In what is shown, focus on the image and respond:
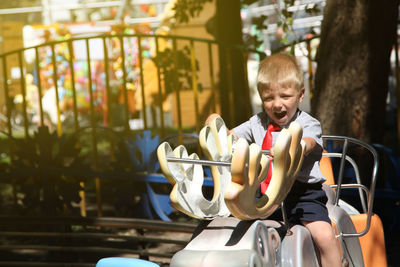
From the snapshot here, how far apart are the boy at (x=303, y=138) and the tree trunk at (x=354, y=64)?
211 centimetres

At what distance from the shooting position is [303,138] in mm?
2336

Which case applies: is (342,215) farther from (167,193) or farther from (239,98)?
(239,98)

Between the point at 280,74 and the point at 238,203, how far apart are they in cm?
65

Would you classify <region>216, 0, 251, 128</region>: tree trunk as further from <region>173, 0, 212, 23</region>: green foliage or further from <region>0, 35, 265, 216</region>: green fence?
<region>173, 0, 212, 23</region>: green foliage

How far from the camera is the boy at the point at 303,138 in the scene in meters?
2.30

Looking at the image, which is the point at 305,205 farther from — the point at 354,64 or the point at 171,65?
the point at 171,65

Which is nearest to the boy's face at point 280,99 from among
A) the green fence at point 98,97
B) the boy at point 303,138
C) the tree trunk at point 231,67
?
the boy at point 303,138

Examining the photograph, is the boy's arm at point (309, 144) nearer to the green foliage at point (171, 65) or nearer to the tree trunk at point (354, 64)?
the tree trunk at point (354, 64)

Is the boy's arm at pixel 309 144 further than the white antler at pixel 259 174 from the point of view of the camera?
Yes

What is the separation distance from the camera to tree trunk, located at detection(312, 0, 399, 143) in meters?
4.45

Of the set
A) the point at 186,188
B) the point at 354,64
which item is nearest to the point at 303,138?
the point at 186,188

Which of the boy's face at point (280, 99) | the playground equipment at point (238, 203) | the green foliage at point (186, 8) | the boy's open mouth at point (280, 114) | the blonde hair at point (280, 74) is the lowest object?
the playground equipment at point (238, 203)

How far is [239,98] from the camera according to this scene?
17.5ft

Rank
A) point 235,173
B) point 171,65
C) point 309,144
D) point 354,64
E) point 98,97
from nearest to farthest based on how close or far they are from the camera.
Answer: point 235,173, point 309,144, point 354,64, point 171,65, point 98,97
